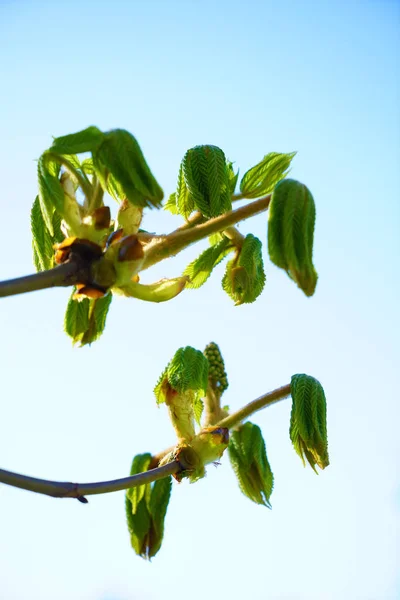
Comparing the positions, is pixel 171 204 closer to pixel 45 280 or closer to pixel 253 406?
pixel 253 406

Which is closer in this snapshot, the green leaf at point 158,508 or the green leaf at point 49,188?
the green leaf at point 49,188

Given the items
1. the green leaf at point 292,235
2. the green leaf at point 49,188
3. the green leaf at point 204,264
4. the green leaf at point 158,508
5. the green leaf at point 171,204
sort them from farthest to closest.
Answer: the green leaf at point 171,204
the green leaf at point 204,264
the green leaf at point 158,508
the green leaf at point 49,188
the green leaf at point 292,235

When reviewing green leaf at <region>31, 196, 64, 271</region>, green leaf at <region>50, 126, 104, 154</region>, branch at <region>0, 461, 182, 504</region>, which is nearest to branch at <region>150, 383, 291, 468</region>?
branch at <region>0, 461, 182, 504</region>

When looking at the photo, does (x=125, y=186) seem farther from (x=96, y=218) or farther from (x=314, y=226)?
(x=314, y=226)

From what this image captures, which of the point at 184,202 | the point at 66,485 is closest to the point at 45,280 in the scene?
the point at 66,485

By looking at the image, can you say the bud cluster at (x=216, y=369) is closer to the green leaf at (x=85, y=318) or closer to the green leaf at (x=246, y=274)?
the green leaf at (x=246, y=274)

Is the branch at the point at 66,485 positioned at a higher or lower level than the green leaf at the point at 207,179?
lower

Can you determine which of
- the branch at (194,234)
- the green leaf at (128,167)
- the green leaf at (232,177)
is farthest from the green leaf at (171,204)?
the green leaf at (128,167)
